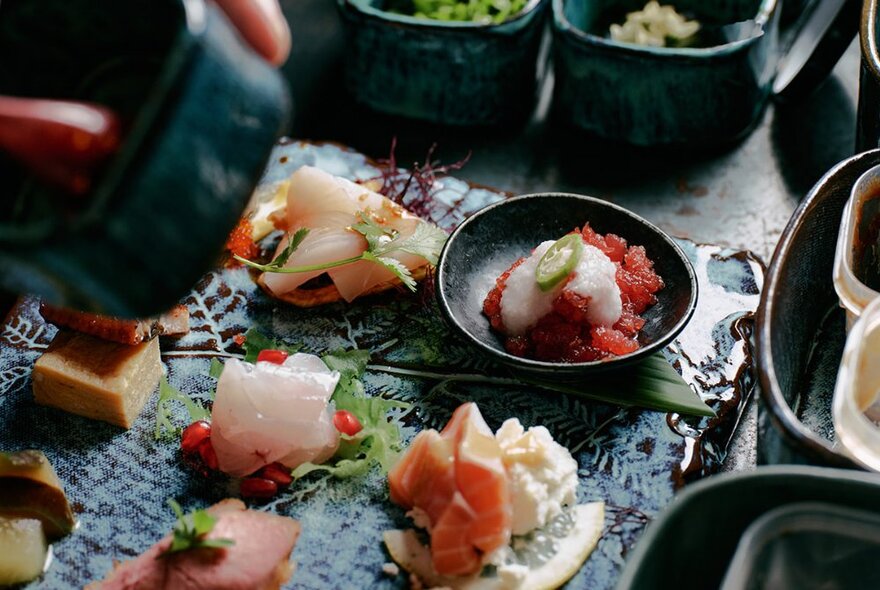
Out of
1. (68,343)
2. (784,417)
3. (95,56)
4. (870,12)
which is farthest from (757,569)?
(870,12)

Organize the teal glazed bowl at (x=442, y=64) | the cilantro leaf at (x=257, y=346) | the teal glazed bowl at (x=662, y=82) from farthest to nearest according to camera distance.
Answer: the teal glazed bowl at (x=442, y=64) < the teal glazed bowl at (x=662, y=82) < the cilantro leaf at (x=257, y=346)

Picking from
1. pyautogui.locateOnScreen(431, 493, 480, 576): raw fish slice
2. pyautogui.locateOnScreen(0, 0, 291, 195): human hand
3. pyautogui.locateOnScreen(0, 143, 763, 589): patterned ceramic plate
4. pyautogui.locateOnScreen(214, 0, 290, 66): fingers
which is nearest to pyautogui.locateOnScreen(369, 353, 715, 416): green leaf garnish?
pyautogui.locateOnScreen(0, 143, 763, 589): patterned ceramic plate

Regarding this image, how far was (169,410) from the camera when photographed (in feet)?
7.07

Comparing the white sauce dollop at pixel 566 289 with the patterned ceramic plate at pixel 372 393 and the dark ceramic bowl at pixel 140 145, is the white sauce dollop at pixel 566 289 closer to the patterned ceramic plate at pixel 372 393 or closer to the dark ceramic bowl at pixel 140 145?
the patterned ceramic plate at pixel 372 393

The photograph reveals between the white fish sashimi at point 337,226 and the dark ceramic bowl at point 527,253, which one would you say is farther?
the white fish sashimi at point 337,226

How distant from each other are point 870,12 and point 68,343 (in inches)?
89.0

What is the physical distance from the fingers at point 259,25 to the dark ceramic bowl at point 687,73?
180 centimetres

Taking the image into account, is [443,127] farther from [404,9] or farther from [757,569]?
[757,569]

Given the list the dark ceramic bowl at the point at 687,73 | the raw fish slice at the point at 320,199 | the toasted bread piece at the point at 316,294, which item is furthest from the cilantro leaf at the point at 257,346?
the dark ceramic bowl at the point at 687,73

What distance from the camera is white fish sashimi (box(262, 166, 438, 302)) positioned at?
2.41 m

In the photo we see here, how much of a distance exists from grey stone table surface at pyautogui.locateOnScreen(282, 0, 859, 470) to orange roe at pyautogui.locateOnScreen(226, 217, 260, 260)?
762 millimetres

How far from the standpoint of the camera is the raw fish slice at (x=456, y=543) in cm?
174

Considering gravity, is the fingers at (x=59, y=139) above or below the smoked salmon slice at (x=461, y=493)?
above

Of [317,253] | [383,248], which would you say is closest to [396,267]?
[383,248]
